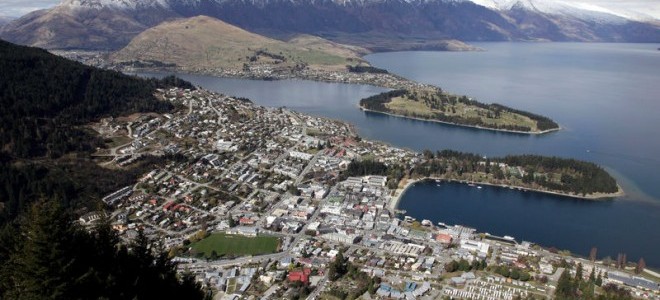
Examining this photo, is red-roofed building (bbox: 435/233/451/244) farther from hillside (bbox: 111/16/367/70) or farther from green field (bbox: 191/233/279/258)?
hillside (bbox: 111/16/367/70)

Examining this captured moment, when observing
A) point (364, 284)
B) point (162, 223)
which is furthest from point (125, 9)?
point (364, 284)

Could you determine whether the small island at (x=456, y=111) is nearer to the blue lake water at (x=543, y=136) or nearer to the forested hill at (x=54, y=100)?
the blue lake water at (x=543, y=136)

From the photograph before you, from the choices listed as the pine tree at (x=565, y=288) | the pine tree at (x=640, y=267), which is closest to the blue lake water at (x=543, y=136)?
the pine tree at (x=640, y=267)

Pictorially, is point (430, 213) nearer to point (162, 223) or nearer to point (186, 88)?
point (162, 223)

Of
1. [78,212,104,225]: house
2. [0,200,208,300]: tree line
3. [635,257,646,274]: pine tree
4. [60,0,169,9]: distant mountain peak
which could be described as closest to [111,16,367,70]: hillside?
[60,0,169,9]: distant mountain peak

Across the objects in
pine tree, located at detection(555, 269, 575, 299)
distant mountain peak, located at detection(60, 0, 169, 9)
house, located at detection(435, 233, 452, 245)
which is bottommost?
house, located at detection(435, 233, 452, 245)
